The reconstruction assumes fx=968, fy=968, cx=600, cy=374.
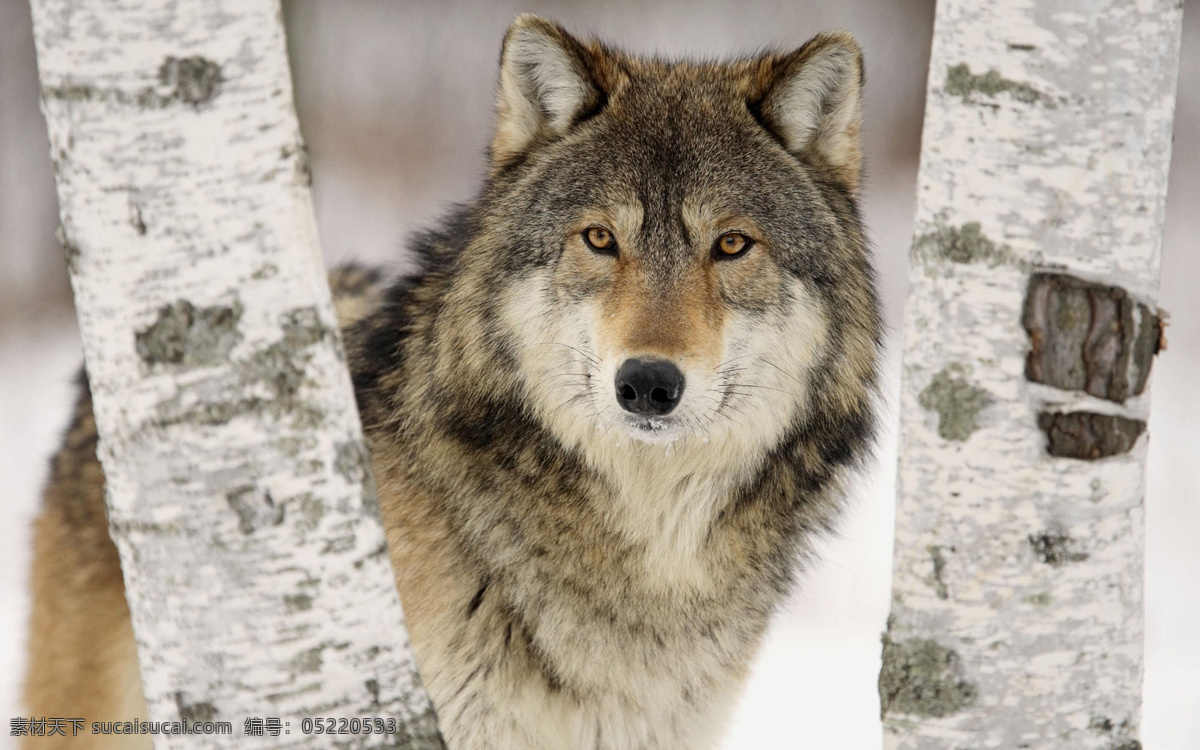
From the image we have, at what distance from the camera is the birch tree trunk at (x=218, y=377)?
1.45 meters

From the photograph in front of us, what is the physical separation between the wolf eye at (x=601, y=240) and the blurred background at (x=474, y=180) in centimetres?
278

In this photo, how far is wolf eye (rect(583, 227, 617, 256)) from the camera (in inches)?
104

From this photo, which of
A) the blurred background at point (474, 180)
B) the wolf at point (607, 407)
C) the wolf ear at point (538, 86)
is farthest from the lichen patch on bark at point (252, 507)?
the blurred background at point (474, 180)

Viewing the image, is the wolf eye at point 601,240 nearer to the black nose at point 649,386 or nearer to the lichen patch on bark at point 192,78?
the black nose at point 649,386

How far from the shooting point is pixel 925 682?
1.70 m

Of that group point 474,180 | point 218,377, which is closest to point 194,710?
point 218,377

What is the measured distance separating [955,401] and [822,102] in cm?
147

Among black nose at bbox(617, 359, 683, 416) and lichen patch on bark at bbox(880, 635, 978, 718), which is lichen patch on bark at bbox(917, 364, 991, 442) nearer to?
lichen patch on bark at bbox(880, 635, 978, 718)

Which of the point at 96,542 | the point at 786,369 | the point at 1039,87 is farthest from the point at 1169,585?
the point at 96,542

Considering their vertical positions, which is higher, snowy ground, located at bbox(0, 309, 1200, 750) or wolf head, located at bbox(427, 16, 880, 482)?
wolf head, located at bbox(427, 16, 880, 482)

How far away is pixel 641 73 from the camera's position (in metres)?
2.94

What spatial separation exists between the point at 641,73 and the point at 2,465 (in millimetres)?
4686

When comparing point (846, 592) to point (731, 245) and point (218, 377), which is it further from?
point (218, 377)

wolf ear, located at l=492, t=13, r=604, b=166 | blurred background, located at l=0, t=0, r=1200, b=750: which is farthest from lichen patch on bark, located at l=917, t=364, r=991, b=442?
blurred background, located at l=0, t=0, r=1200, b=750
